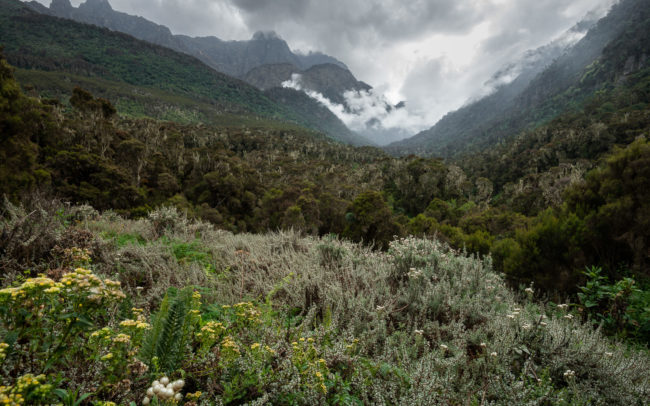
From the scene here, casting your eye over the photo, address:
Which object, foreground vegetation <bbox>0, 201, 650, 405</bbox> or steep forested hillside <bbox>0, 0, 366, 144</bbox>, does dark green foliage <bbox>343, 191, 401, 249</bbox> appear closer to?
foreground vegetation <bbox>0, 201, 650, 405</bbox>

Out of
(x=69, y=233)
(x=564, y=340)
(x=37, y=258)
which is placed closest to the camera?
(x=564, y=340)

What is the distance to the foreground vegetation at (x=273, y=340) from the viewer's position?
131cm

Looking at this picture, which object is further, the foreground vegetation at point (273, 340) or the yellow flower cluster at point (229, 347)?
the yellow flower cluster at point (229, 347)

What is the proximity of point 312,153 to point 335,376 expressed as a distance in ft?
211

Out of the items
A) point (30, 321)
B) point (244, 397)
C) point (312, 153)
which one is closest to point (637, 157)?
point (244, 397)

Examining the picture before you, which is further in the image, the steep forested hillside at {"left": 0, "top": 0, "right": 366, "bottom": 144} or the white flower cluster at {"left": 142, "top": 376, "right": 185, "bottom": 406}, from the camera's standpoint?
the steep forested hillside at {"left": 0, "top": 0, "right": 366, "bottom": 144}

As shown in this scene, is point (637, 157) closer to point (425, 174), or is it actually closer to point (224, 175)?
point (224, 175)

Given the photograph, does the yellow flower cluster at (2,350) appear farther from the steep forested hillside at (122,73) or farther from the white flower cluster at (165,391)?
the steep forested hillside at (122,73)

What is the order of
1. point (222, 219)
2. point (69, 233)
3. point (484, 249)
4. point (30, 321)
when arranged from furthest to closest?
point (222, 219) < point (484, 249) < point (69, 233) < point (30, 321)

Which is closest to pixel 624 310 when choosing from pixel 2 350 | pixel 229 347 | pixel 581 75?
pixel 229 347

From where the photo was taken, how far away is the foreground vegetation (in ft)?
4.31

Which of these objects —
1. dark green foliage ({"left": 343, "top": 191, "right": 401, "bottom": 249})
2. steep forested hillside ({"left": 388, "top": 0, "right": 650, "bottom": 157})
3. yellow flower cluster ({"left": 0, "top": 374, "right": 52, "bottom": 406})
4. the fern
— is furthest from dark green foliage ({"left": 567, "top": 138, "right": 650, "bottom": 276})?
steep forested hillside ({"left": 388, "top": 0, "right": 650, "bottom": 157})

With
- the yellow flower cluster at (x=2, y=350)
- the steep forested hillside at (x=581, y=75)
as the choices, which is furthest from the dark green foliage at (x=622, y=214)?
the steep forested hillside at (x=581, y=75)

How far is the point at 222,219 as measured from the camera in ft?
63.9
